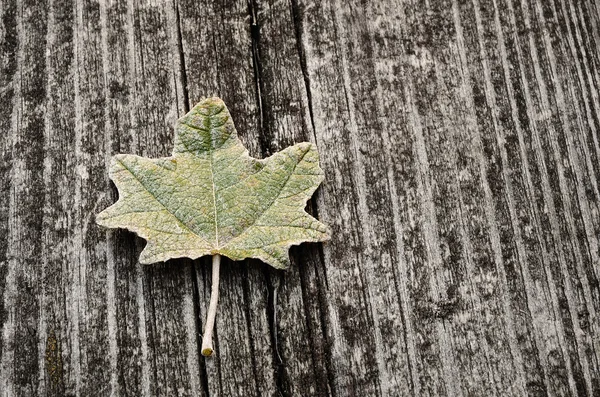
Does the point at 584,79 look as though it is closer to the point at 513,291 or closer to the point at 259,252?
the point at 513,291

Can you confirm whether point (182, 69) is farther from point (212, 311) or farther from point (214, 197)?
point (212, 311)

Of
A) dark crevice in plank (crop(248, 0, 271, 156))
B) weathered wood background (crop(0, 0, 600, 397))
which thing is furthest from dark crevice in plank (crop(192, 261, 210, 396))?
dark crevice in plank (crop(248, 0, 271, 156))

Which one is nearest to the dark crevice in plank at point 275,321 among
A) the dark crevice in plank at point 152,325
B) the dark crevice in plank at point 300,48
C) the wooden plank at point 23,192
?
the dark crevice in plank at point 152,325

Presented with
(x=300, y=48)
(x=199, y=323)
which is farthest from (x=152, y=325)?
(x=300, y=48)

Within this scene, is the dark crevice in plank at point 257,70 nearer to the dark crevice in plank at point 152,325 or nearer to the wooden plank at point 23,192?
the dark crevice in plank at point 152,325

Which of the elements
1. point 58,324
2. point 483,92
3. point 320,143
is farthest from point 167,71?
point 483,92

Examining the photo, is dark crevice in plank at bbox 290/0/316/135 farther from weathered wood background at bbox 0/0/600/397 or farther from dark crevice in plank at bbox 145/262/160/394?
dark crevice in plank at bbox 145/262/160/394
